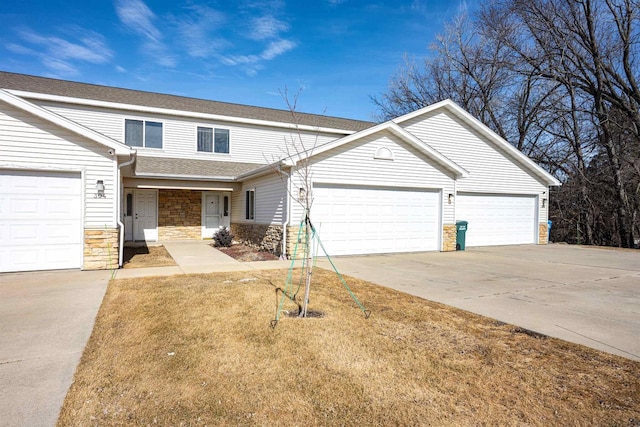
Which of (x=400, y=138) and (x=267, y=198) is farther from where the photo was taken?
(x=267, y=198)

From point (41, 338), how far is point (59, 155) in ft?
17.9

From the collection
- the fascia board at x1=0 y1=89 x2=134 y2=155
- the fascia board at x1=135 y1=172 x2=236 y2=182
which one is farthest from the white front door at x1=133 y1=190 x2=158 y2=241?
the fascia board at x1=0 y1=89 x2=134 y2=155

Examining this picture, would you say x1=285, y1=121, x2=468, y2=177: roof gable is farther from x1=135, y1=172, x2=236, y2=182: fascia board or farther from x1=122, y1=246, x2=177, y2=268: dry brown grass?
x1=122, y1=246, x2=177, y2=268: dry brown grass

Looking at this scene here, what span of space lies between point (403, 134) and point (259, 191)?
543 cm

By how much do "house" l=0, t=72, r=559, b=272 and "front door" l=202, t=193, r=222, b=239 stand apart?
0.21 feet

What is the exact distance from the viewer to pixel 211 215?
17.6 m

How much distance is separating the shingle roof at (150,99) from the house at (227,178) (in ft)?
0.33

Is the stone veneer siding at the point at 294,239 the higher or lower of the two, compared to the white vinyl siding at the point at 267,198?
lower

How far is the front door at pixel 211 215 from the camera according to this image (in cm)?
1744

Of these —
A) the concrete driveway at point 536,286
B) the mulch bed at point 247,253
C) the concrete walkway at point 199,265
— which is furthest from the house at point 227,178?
the concrete driveway at point 536,286

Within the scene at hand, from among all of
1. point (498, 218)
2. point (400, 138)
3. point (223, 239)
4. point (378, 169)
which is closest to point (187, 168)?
point (223, 239)

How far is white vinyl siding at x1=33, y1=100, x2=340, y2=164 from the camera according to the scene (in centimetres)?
1493

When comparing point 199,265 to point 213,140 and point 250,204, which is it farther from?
point 213,140

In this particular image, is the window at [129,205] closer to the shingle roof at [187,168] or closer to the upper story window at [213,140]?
the shingle roof at [187,168]
